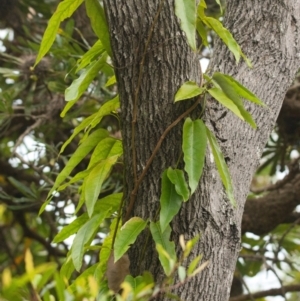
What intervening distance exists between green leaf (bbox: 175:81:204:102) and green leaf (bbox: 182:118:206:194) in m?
0.05

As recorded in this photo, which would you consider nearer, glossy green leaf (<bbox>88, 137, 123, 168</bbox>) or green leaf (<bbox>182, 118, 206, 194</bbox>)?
green leaf (<bbox>182, 118, 206, 194</bbox>)

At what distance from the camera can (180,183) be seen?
1.09m

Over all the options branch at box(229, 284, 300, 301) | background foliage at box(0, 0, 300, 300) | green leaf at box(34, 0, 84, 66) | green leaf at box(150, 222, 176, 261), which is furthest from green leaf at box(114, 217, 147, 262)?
branch at box(229, 284, 300, 301)

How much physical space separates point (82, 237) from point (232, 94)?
0.35 metres

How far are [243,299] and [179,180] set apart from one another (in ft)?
4.47

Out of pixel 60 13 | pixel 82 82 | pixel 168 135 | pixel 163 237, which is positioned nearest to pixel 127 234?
pixel 163 237

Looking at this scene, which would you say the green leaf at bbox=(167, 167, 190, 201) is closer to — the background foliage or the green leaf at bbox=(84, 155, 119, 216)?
the green leaf at bbox=(84, 155, 119, 216)

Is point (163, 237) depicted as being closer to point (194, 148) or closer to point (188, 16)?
point (194, 148)

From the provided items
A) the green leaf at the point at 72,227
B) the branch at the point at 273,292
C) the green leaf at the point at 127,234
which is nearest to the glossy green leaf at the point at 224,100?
the green leaf at the point at 127,234

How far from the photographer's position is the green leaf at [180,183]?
108 cm

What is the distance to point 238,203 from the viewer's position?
4.06 ft

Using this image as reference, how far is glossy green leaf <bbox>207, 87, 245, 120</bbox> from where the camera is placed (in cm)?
103

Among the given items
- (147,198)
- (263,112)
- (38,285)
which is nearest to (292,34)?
(263,112)

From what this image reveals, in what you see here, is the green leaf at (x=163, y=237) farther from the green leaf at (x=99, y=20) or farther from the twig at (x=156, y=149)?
the green leaf at (x=99, y=20)
